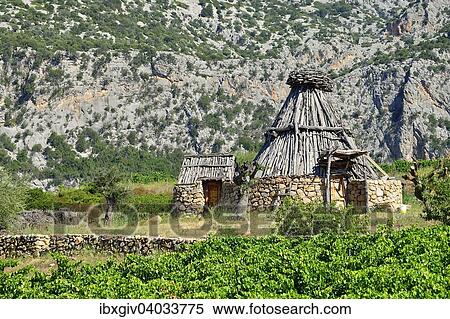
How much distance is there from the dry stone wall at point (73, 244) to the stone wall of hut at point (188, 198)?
31.2 feet

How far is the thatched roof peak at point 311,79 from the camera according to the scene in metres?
29.4

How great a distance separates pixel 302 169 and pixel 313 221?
7.73 meters

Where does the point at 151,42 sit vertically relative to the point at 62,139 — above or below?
above

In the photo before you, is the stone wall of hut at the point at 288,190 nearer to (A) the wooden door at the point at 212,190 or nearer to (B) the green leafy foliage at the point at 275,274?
(A) the wooden door at the point at 212,190

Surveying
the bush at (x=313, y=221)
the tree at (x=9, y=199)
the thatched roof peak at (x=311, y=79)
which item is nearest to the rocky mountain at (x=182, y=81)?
the tree at (x=9, y=199)

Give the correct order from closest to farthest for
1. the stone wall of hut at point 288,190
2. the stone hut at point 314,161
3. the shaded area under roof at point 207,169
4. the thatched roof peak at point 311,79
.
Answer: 1. the stone wall of hut at point 288,190
2. the stone hut at point 314,161
3. the thatched roof peak at point 311,79
4. the shaded area under roof at point 207,169

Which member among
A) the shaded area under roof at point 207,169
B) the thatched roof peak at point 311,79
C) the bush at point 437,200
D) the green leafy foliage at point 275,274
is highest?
the thatched roof peak at point 311,79

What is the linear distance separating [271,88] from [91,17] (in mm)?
28399

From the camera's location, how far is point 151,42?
283ft

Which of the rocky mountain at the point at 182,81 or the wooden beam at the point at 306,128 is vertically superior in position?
the rocky mountain at the point at 182,81

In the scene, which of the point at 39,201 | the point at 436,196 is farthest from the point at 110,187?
the point at 436,196

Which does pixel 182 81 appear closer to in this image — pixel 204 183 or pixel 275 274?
pixel 204 183
